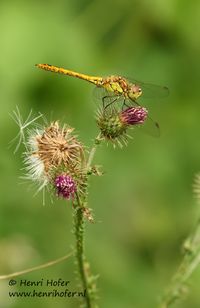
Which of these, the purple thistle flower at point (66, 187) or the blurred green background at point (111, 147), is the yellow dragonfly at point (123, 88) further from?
the blurred green background at point (111, 147)

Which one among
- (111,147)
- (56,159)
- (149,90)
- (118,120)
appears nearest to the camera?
(56,159)

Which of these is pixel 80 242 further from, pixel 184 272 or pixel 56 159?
pixel 184 272

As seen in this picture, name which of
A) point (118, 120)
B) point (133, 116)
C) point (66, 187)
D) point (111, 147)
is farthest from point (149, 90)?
point (111, 147)

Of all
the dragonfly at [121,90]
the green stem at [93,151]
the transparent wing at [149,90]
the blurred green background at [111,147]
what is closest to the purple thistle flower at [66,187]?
the green stem at [93,151]

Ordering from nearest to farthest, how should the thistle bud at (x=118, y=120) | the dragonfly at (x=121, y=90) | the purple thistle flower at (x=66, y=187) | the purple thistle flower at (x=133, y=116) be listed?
the purple thistle flower at (x=66, y=187) → the thistle bud at (x=118, y=120) → the purple thistle flower at (x=133, y=116) → the dragonfly at (x=121, y=90)

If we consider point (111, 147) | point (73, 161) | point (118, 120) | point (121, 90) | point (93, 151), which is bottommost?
point (111, 147)

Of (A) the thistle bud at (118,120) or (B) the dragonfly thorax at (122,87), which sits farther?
(B) the dragonfly thorax at (122,87)
